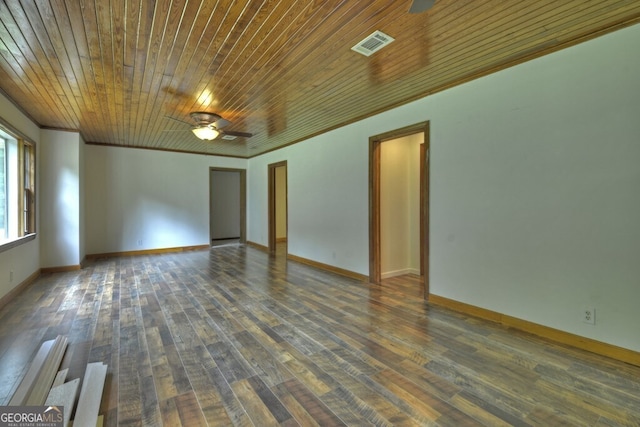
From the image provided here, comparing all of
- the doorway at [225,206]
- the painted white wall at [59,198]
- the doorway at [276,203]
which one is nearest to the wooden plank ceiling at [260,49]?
the painted white wall at [59,198]

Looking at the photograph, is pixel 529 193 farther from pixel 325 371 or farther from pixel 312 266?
pixel 312 266

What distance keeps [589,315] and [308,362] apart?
2.39 metres

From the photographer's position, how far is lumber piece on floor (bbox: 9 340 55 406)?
173 centimetres

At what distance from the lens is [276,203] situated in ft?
28.5

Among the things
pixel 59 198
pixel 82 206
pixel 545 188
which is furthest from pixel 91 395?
pixel 82 206

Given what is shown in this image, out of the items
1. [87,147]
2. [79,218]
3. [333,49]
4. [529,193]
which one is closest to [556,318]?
[529,193]

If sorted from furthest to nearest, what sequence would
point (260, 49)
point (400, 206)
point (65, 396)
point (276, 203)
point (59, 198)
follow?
point (276, 203)
point (59, 198)
point (400, 206)
point (260, 49)
point (65, 396)

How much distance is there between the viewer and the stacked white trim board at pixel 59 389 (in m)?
1.67

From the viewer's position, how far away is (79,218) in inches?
211

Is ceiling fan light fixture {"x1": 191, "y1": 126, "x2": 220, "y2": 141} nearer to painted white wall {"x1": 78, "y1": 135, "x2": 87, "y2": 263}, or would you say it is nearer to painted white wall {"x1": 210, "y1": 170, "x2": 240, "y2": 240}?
painted white wall {"x1": 78, "y1": 135, "x2": 87, "y2": 263}

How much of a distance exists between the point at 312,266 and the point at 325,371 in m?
3.57

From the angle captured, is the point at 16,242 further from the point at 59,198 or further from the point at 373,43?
the point at 373,43

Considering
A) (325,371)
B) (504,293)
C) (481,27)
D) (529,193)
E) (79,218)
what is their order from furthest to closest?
1. (79,218)
2. (504,293)
3. (529,193)
4. (481,27)
5. (325,371)

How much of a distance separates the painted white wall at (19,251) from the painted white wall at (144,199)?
1.64m
